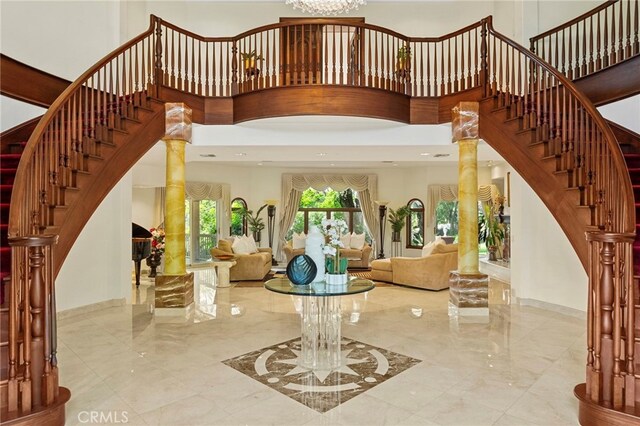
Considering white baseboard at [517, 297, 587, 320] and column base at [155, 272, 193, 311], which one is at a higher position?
column base at [155, 272, 193, 311]

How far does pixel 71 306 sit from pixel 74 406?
3.07m

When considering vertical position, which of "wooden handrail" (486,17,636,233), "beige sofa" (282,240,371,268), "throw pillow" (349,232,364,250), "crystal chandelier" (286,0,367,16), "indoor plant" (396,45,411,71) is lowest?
"beige sofa" (282,240,371,268)

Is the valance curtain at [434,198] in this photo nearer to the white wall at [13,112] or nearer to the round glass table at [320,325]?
the round glass table at [320,325]

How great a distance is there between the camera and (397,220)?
455 inches

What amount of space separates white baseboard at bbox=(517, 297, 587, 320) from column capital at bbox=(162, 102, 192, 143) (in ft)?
18.3

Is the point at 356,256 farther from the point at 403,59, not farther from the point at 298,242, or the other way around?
the point at 403,59

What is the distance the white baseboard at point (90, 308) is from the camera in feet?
17.6

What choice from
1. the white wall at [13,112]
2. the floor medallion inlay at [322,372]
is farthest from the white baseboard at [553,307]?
the white wall at [13,112]

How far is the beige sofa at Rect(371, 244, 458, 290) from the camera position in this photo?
7.50 meters

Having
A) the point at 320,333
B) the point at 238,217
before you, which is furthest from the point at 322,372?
the point at 238,217

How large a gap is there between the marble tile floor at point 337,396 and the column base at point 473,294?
229 millimetres

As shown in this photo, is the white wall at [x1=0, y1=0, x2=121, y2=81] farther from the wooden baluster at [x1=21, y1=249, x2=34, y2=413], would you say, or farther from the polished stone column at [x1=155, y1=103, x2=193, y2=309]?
the wooden baluster at [x1=21, y1=249, x2=34, y2=413]

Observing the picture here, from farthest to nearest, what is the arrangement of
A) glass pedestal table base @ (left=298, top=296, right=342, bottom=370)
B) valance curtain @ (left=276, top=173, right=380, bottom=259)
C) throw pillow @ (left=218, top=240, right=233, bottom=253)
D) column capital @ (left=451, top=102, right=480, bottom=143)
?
valance curtain @ (left=276, top=173, right=380, bottom=259)
throw pillow @ (left=218, top=240, right=233, bottom=253)
column capital @ (left=451, top=102, right=480, bottom=143)
glass pedestal table base @ (left=298, top=296, right=342, bottom=370)

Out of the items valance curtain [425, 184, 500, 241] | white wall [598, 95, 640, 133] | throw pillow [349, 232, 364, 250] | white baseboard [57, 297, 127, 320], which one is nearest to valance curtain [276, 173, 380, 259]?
throw pillow [349, 232, 364, 250]
